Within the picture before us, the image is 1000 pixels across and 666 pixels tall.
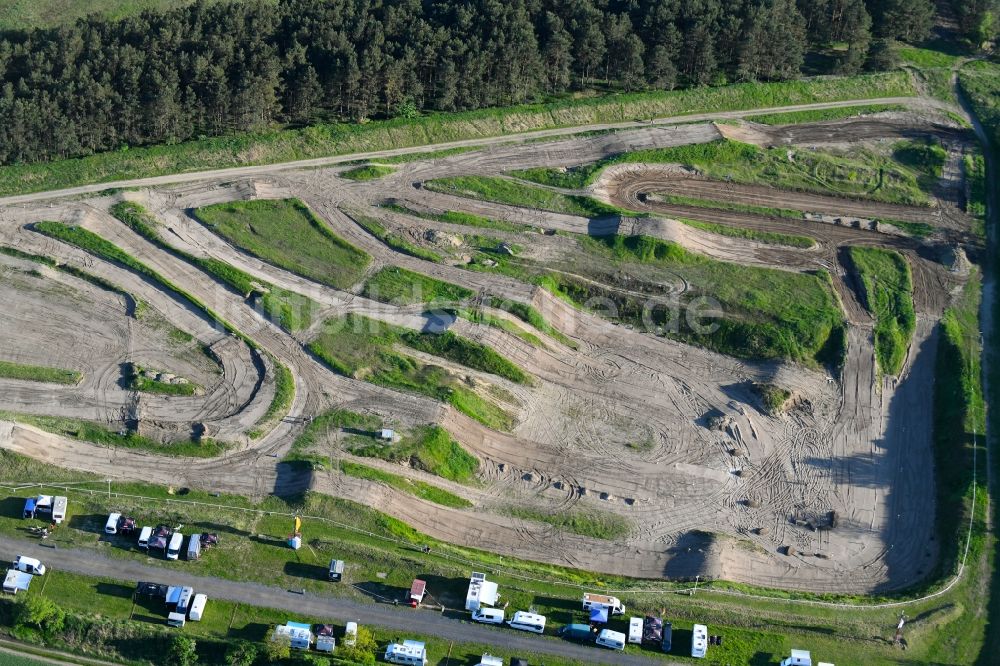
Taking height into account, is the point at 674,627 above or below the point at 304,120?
below

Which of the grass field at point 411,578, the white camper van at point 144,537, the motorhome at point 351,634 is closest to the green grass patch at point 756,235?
the grass field at point 411,578

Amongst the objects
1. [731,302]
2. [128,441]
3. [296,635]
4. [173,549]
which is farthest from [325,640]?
[731,302]

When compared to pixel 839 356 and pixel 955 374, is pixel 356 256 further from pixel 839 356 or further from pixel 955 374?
pixel 955 374

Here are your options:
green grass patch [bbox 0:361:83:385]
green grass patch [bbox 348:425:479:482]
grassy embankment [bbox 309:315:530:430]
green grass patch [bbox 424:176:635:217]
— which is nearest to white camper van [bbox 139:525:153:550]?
green grass patch [bbox 348:425:479:482]

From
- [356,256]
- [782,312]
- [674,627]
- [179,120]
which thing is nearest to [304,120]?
[179,120]

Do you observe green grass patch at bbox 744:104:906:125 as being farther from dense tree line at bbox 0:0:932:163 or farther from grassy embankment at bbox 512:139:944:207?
dense tree line at bbox 0:0:932:163

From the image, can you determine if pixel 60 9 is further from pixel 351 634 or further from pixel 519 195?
pixel 351 634
